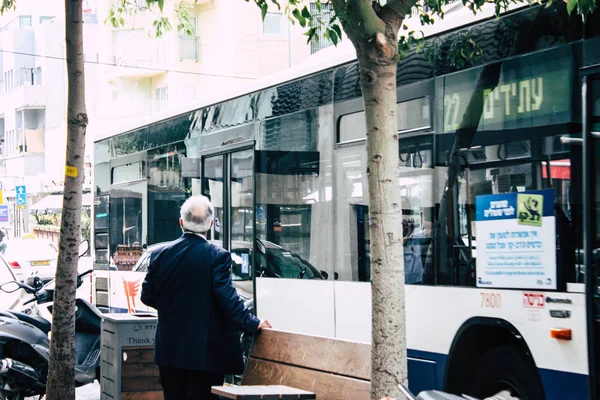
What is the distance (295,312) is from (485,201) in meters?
2.90

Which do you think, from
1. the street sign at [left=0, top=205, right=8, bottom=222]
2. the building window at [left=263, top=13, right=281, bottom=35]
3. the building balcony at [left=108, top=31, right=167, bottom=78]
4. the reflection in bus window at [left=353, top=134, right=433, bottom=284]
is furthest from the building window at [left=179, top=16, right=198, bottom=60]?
the reflection in bus window at [left=353, top=134, right=433, bottom=284]

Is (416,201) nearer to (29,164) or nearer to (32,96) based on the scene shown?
(32,96)

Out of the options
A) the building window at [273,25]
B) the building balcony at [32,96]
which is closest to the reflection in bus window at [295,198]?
the building window at [273,25]

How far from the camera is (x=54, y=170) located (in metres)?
62.3

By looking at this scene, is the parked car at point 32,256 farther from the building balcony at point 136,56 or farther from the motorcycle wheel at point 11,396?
the building balcony at point 136,56

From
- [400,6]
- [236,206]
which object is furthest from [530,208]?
[236,206]

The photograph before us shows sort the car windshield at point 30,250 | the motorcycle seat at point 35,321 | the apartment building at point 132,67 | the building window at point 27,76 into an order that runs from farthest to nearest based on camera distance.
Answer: the building window at point 27,76 → the apartment building at point 132,67 → the car windshield at point 30,250 → the motorcycle seat at point 35,321

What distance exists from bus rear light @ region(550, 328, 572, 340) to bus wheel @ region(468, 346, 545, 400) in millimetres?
358

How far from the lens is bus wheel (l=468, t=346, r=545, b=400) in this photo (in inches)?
243

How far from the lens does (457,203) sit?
22.2 feet

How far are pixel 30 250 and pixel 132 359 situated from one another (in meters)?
22.5

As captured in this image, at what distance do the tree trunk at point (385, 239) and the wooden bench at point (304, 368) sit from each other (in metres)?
0.32

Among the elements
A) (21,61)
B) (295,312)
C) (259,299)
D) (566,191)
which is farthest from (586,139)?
(21,61)

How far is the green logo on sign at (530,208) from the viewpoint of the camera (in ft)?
19.6
